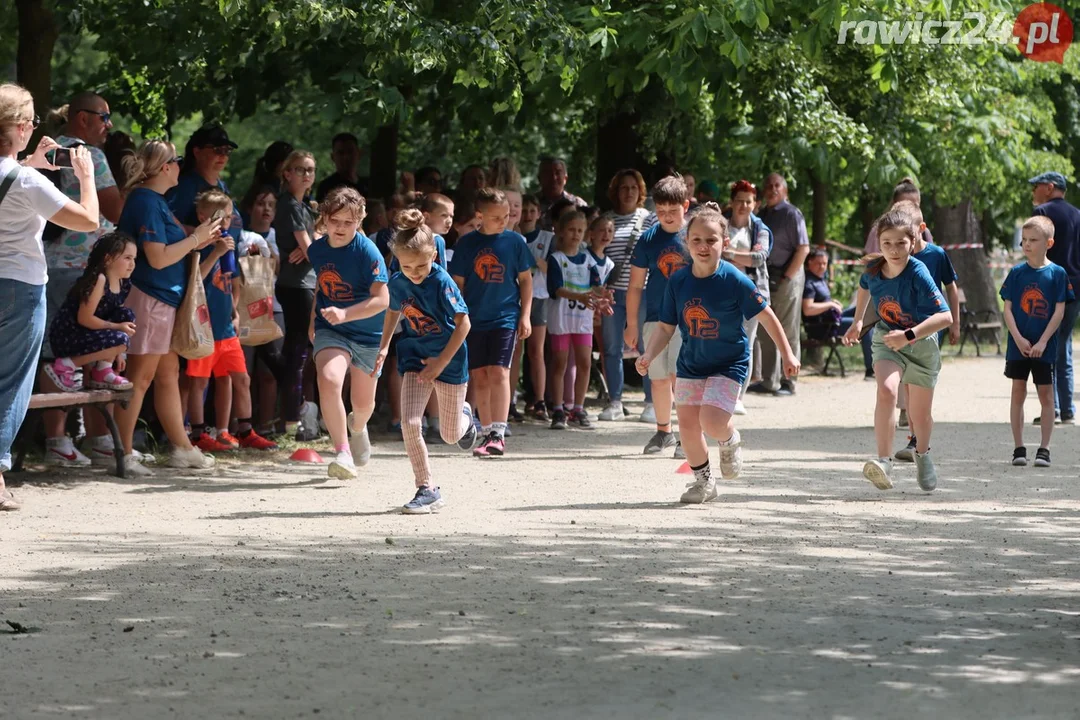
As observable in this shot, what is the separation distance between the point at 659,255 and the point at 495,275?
1.15 m

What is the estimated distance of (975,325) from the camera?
23812 mm

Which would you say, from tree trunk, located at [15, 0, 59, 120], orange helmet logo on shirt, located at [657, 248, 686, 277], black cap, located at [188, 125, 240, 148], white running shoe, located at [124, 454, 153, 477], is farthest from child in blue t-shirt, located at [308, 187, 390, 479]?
tree trunk, located at [15, 0, 59, 120]

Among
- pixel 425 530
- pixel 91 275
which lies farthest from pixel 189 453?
pixel 425 530

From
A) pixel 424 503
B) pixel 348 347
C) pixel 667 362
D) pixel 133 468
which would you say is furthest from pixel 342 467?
pixel 667 362

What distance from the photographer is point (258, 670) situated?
17.7 ft

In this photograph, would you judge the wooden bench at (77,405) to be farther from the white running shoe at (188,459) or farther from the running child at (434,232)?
the running child at (434,232)

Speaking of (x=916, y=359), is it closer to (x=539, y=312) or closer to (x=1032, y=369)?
(x=1032, y=369)

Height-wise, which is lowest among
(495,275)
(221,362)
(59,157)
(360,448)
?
(360,448)

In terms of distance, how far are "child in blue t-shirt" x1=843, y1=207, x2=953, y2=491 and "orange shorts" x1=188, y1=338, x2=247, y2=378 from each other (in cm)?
409

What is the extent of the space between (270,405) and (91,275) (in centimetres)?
253

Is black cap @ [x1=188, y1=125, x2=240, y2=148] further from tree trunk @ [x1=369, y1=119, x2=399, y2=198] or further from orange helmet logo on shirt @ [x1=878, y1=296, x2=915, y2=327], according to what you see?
tree trunk @ [x1=369, y1=119, x2=399, y2=198]

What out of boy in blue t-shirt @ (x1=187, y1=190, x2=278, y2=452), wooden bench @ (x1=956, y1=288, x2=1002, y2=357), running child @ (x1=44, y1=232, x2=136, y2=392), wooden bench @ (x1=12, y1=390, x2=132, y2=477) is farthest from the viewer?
wooden bench @ (x1=956, y1=288, x2=1002, y2=357)

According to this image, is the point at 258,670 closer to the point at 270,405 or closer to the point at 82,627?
the point at 82,627

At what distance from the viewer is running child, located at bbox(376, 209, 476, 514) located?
9430mm
